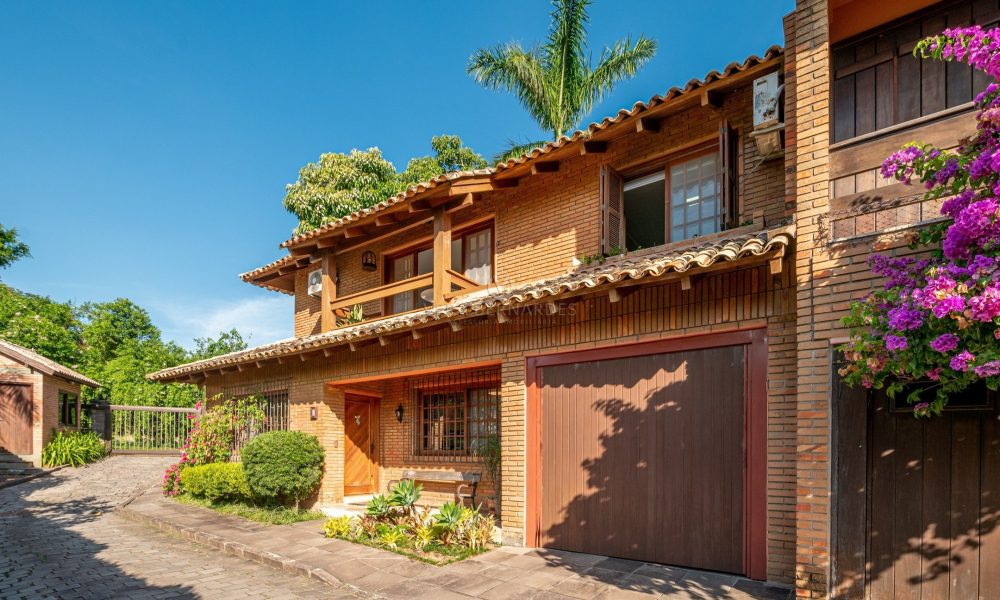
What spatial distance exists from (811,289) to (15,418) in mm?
21278

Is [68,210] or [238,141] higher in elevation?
[238,141]

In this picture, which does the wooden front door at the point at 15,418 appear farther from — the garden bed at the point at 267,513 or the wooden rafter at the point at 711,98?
the wooden rafter at the point at 711,98

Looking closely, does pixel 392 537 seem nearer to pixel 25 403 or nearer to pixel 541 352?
pixel 541 352

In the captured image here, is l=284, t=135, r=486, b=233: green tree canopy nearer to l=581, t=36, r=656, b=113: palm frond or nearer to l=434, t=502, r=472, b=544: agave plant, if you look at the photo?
l=581, t=36, r=656, b=113: palm frond

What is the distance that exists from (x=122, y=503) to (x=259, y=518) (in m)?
4.79

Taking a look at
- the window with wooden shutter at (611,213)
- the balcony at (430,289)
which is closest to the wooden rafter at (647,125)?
the window with wooden shutter at (611,213)

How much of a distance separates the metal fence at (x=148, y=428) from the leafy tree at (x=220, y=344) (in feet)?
47.8

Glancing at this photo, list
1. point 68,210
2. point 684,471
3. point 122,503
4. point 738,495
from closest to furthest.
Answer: point 738,495, point 684,471, point 122,503, point 68,210

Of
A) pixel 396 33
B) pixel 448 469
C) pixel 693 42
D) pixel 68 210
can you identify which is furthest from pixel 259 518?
pixel 68 210

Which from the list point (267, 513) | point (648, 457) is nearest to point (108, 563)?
point (267, 513)

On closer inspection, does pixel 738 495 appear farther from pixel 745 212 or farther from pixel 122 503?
pixel 122 503

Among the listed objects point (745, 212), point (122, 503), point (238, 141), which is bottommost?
point (122, 503)

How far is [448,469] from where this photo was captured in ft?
33.9

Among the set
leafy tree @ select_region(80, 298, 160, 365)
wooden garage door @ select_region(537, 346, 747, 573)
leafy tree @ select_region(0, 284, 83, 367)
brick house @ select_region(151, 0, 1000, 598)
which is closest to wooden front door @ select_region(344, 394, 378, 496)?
brick house @ select_region(151, 0, 1000, 598)
